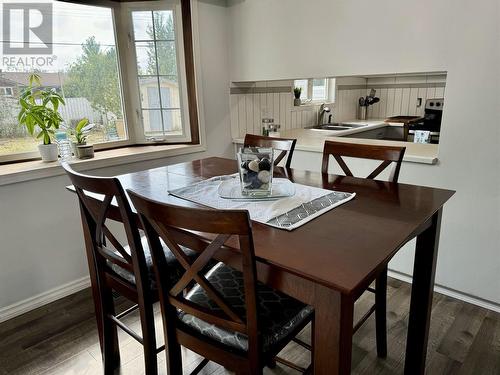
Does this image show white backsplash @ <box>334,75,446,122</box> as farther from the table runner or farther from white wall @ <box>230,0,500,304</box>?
Result: the table runner

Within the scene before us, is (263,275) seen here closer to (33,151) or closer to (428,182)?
(428,182)

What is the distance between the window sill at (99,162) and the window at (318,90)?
1.69 metres

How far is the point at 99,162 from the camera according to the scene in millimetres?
2307

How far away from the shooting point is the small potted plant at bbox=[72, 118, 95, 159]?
7.63 ft

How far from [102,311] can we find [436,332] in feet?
5.63

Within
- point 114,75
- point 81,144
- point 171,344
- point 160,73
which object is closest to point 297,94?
point 160,73

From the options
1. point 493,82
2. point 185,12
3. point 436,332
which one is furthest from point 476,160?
point 185,12

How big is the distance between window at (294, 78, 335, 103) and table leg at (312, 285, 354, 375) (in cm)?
333

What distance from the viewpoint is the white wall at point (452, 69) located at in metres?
1.80

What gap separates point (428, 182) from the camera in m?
2.11

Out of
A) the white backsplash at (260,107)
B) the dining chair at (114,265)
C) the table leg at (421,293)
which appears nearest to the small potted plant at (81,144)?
the dining chair at (114,265)

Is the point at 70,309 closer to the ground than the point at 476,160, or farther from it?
closer to the ground

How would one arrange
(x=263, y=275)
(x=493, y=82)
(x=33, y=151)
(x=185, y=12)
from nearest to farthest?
(x=263, y=275)
(x=493, y=82)
(x=33, y=151)
(x=185, y=12)

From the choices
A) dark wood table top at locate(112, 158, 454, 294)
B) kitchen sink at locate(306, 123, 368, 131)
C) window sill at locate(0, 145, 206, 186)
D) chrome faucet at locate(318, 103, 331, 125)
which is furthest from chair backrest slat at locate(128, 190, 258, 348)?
chrome faucet at locate(318, 103, 331, 125)
